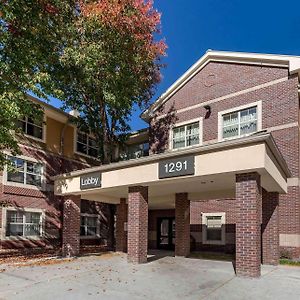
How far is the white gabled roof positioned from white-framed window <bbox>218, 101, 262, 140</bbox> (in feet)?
7.79

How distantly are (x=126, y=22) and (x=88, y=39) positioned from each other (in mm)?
2178

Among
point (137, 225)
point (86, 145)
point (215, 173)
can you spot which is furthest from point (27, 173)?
point (215, 173)

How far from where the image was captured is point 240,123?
19.8 m

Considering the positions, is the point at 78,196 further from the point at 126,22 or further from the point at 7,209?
the point at 126,22

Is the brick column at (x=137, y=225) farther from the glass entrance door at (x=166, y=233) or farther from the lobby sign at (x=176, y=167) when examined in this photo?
the glass entrance door at (x=166, y=233)

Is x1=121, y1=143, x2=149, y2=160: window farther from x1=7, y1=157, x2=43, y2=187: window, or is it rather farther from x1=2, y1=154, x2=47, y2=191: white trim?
x1=7, y1=157, x2=43, y2=187: window

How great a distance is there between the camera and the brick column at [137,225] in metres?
13.5

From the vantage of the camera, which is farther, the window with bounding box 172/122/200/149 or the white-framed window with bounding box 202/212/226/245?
the window with bounding box 172/122/200/149

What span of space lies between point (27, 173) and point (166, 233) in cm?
999

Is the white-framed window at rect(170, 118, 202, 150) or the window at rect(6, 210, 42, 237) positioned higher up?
the white-framed window at rect(170, 118, 202, 150)

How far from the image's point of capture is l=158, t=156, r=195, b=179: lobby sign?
11709 mm

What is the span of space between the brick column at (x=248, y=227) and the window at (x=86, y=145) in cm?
1748

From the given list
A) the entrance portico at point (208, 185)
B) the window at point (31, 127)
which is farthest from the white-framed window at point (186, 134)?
the window at point (31, 127)

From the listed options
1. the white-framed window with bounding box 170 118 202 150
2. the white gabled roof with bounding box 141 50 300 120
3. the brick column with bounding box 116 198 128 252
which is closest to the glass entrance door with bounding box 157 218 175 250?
the brick column with bounding box 116 198 128 252
